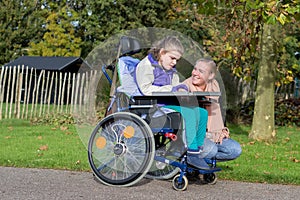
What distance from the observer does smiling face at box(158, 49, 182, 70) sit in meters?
5.24

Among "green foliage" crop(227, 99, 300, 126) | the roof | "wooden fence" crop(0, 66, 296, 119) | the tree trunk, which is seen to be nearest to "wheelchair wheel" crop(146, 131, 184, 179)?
the tree trunk

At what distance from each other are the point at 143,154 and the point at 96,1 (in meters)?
33.6

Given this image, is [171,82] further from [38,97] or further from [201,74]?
[38,97]

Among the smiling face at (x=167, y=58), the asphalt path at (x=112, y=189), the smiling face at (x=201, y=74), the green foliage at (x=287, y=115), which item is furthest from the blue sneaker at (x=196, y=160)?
the green foliage at (x=287, y=115)

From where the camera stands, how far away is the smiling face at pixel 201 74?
544cm

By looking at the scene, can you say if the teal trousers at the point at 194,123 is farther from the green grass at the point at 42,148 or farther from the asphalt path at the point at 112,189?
the green grass at the point at 42,148

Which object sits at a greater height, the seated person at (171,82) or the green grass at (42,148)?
the seated person at (171,82)

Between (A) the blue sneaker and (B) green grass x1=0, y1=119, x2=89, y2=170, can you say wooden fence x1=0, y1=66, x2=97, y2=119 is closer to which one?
(B) green grass x1=0, y1=119, x2=89, y2=170

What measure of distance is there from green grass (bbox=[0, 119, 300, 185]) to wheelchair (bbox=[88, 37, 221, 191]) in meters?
0.85

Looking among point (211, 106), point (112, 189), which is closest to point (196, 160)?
Answer: point (211, 106)

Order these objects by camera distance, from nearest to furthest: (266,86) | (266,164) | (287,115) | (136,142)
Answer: (136,142) → (266,164) → (266,86) → (287,115)

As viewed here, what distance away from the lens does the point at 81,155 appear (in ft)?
24.4

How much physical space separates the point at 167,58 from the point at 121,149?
1.01 meters

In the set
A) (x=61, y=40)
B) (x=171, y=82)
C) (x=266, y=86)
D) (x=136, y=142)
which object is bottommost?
(x=136, y=142)
